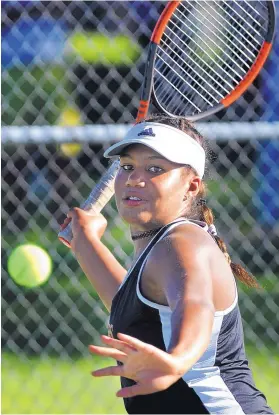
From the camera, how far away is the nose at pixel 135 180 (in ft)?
6.80

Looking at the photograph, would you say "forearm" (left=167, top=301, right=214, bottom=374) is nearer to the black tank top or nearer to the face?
the black tank top

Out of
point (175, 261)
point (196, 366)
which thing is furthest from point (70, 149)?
point (175, 261)

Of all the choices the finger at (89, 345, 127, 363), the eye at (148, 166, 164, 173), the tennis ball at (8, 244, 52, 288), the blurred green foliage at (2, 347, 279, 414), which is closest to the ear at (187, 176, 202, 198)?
the eye at (148, 166, 164, 173)

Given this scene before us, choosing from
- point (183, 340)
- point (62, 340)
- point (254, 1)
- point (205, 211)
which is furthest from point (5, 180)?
point (183, 340)

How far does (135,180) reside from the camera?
208 cm

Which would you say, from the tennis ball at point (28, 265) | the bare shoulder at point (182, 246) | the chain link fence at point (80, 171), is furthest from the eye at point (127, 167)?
the tennis ball at point (28, 265)

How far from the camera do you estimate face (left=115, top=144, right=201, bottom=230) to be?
81.6 inches

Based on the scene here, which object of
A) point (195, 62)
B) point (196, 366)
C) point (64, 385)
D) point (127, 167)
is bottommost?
point (64, 385)

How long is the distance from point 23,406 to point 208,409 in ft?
8.37

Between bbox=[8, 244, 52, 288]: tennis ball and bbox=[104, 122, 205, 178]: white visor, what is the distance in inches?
106

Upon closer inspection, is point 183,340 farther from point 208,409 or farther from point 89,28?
point 89,28

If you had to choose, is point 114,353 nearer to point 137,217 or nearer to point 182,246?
point 182,246

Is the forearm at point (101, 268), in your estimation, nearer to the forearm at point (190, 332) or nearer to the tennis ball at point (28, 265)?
the forearm at point (190, 332)

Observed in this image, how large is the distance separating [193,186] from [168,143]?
0.47 feet
